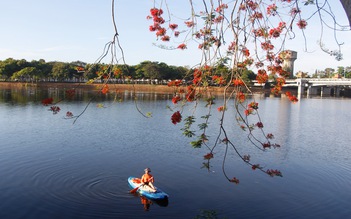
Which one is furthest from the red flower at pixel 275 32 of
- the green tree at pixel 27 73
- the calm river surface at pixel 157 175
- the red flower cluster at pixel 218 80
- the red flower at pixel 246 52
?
the green tree at pixel 27 73

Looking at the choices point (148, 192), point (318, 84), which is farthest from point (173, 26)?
point (318, 84)

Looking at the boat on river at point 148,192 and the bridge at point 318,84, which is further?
the bridge at point 318,84

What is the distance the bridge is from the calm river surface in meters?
61.2

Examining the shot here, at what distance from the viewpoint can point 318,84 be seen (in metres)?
95.4

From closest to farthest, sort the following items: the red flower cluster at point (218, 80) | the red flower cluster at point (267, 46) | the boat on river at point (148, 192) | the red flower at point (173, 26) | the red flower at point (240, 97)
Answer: the red flower at point (240, 97)
the red flower cluster at point (218, 80)
the red flower cluster at point (267, 46)
the red flower at point (173, 26)
the boat on river at point (148, 192)

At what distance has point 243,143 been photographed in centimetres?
2294

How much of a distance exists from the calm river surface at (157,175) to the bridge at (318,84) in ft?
201

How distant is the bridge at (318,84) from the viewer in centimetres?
8669

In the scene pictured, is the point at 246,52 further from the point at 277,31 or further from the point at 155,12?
the point at 155,12

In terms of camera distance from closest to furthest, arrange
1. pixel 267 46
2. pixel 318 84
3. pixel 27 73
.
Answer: pixel 267 46 → pixel 27 73 → pixel 318 84

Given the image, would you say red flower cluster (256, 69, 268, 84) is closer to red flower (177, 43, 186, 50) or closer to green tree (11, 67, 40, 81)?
red flower (177, 43, 186, 50)

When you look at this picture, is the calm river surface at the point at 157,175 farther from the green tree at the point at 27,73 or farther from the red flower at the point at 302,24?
the green tree at the point at 27,73

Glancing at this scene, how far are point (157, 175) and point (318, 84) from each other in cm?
8997

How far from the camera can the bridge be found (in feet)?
284
